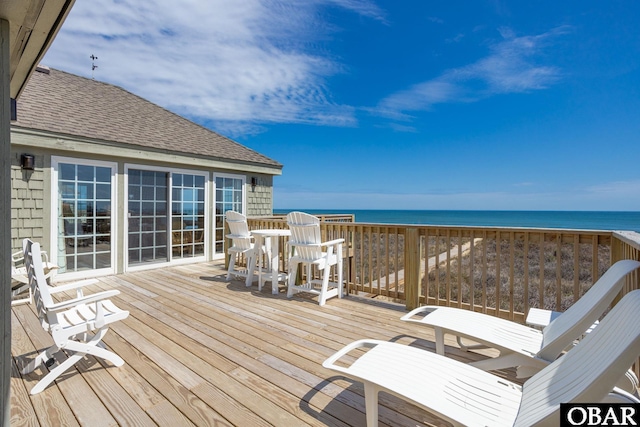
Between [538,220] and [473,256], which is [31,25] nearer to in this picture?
[473,256]

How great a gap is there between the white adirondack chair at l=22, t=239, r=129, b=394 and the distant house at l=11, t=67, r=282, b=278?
3.47m

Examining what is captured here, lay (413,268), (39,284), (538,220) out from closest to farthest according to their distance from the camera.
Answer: (39,284) < (413,268) < (538,220)

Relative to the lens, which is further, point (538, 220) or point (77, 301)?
point (538, 220)

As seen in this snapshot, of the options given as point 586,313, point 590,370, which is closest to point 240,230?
point 586,313

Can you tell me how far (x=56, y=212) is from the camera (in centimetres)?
503

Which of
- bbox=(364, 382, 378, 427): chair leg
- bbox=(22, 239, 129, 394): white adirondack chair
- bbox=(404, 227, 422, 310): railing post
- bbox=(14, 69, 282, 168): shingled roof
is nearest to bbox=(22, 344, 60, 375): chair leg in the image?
bbox=(22, 239, 129, 394): white adirondack chair

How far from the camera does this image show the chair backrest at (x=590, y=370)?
98 cm

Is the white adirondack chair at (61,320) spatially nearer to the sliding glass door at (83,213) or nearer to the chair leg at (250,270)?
the chair leg at (250,270)

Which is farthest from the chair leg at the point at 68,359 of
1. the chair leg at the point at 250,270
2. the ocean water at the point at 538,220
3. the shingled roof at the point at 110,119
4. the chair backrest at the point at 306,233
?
the ocean water at the point at 538,220

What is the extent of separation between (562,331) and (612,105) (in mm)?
33221

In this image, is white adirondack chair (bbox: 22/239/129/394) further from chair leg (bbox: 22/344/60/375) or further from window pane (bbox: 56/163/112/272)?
window pane (bbox: 56/163/112/272)

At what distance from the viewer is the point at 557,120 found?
26953 millimetres

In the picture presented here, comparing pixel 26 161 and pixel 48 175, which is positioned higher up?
pixel 26 161

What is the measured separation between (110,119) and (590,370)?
8.00 meters
